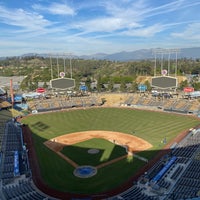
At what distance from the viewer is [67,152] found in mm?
36688

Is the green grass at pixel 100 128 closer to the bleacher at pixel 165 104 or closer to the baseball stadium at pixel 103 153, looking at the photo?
the baseball stadium at pixel 103 153

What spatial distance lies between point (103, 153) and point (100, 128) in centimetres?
1416

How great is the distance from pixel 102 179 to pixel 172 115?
38370 millimetres

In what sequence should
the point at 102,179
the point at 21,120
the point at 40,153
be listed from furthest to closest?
the point at 21,120 → the point at 40,153 → the point at 102,179

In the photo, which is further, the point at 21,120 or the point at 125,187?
the point at 21,120

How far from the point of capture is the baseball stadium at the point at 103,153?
2541cm

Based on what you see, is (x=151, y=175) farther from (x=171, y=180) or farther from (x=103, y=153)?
(x=103, y=153)

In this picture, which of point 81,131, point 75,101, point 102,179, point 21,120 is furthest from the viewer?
point 75,101

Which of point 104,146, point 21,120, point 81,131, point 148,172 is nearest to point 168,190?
point 148,172

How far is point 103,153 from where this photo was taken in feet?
118

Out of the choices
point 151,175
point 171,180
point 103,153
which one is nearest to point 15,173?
point 103,153

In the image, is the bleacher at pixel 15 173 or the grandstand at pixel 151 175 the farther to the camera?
the bleacher at pixel 15 173

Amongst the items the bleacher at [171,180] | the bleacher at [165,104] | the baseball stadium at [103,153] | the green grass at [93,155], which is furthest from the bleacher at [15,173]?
the bleacher at [165,104]

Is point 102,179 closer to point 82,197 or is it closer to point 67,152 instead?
point 82,197
